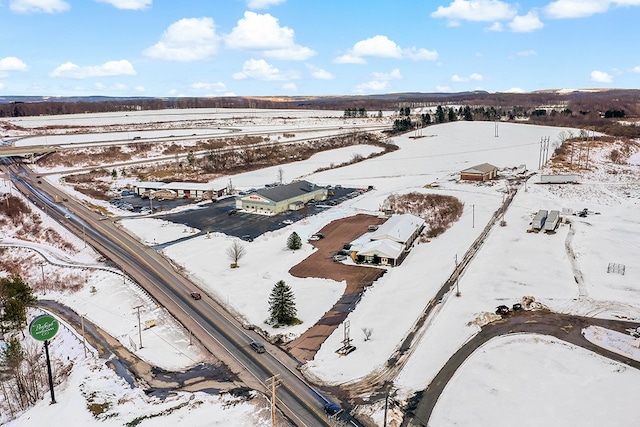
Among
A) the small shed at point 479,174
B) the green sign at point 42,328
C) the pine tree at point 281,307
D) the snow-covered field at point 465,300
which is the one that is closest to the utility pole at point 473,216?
the snow-covered field at point 465,300

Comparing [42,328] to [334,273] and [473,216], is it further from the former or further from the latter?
[473,216]

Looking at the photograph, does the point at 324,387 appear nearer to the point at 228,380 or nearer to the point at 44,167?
the point at 228,380

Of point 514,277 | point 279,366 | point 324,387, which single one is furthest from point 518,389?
point 514,277

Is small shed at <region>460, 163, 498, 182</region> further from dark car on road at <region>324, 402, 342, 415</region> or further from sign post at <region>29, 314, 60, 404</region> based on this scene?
sign post at <region>29, 314, 60, 404</region>

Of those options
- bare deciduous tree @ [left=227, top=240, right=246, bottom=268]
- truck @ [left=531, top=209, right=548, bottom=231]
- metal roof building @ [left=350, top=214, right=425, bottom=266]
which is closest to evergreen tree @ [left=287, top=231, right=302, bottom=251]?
bare deciduous tree @ [left=227, top=240, right=246, bottom=268]

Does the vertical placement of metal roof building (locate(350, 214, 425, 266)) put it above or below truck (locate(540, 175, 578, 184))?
below
